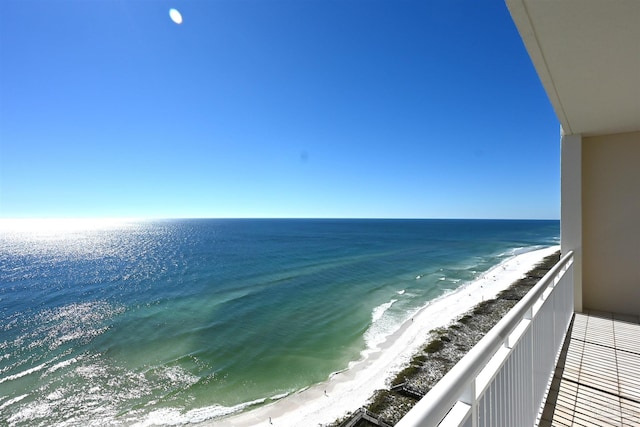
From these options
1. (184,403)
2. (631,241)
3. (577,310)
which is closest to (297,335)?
(184,403)

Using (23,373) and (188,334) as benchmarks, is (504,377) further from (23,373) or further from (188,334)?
(23,373)

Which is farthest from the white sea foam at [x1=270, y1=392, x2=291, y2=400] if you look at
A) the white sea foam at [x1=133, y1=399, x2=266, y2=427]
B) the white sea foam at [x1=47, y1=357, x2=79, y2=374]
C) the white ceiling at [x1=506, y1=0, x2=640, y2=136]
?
the white ceiling at [x1=506, y1=0, x2=640, y2=136]

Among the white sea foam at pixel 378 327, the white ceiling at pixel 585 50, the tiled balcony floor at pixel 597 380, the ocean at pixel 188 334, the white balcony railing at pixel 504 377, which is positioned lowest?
the ocean at pixel 188 334

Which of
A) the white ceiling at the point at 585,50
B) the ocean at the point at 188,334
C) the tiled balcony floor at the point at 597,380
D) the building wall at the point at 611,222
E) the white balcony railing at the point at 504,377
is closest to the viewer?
the white balcony railing at the point at 504,377

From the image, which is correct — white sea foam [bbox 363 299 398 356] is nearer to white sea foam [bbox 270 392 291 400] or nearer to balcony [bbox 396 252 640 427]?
white sea foam [bbox 270 392 291 400]

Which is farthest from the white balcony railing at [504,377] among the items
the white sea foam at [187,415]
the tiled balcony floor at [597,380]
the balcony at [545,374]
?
the white sea foam at [187,415]

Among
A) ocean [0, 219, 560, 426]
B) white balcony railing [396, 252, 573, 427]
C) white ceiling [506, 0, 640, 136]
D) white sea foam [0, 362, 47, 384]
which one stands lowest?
white sea foam [0, 362, 47, 384]

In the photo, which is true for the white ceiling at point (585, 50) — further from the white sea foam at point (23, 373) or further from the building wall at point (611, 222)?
the white sea foam at point (23, 373)
